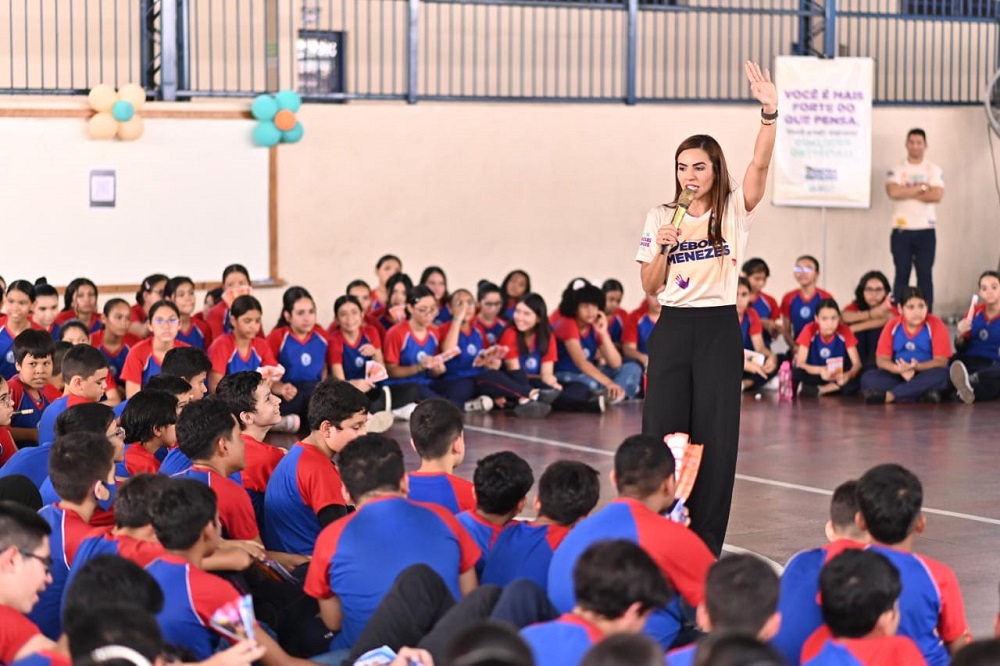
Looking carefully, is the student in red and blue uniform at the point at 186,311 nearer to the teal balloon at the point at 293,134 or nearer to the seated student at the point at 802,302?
the teal balloon at the point at 293,134

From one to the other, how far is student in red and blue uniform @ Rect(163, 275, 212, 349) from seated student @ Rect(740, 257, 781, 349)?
173 inches

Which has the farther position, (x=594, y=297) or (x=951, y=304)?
(x=951, y=304)

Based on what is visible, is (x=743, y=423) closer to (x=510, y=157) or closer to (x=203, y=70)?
(x=510, y=157)

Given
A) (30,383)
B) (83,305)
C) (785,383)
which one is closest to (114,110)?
(83,305)

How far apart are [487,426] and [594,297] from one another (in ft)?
5.18

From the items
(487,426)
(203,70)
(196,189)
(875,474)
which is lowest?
(487,426)

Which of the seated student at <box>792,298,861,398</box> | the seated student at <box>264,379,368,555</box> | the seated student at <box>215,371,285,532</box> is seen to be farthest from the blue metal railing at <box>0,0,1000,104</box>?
the seated student at <box>264,379,368,555</box>

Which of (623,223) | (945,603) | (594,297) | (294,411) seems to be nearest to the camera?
(945,603)

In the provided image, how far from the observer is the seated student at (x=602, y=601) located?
131 inches

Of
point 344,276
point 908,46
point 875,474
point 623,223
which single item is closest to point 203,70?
point 344,276

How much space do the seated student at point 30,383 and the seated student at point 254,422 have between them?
177 cm

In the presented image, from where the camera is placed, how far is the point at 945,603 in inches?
156

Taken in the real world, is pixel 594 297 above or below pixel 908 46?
below

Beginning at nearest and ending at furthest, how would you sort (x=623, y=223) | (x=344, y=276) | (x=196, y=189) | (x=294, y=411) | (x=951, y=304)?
(x=294, y=411)
(x=196, y=189)
(x=344, y=276)
(x=623, y=223)
(x=951, y=304)
